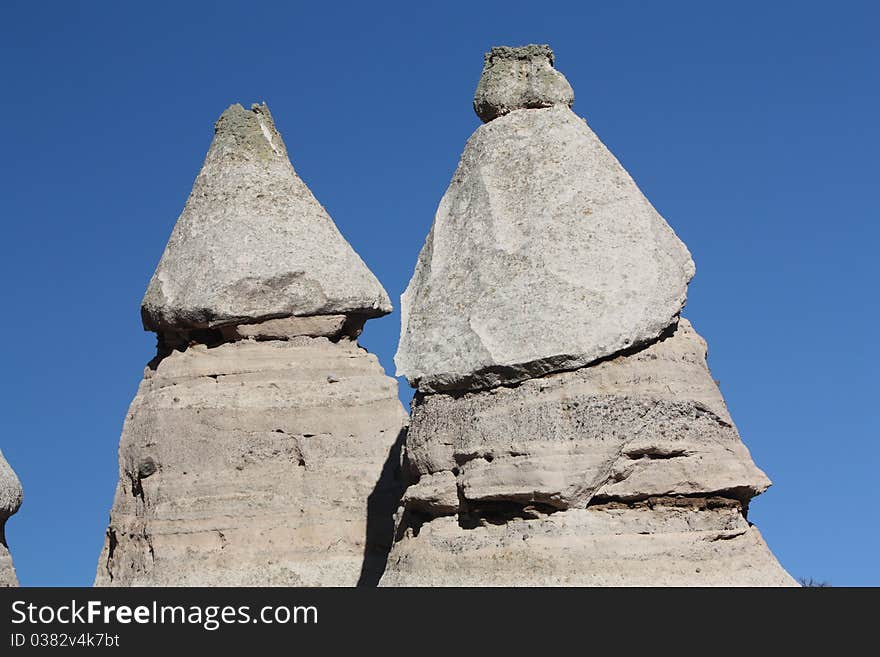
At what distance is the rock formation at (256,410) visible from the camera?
19.1m

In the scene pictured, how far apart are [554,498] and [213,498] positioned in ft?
20.2

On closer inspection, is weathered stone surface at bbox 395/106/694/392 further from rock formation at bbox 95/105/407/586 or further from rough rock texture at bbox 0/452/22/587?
rough rock texture at bbox 0/452/22/587

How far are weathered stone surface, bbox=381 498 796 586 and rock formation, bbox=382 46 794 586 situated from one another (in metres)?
0.01

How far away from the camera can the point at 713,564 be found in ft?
46.0

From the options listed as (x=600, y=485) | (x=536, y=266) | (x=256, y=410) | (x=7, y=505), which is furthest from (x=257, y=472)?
(x=600, y=485)

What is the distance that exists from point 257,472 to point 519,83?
5.59 meters

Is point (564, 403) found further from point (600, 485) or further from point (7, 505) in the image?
point (7, 505)

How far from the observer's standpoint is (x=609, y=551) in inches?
544

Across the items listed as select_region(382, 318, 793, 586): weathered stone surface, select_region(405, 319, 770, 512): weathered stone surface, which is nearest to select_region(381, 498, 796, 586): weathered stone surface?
select_region(382, 318, 793, 586): weathered stone surface

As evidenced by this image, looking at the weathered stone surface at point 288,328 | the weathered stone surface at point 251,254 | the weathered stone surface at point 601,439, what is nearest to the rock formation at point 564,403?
the weathered stone surface at point 601,439

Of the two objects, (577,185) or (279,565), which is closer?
(577,185)

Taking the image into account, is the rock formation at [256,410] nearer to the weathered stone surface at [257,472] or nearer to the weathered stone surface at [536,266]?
the weathered stone surface at [257,472]
